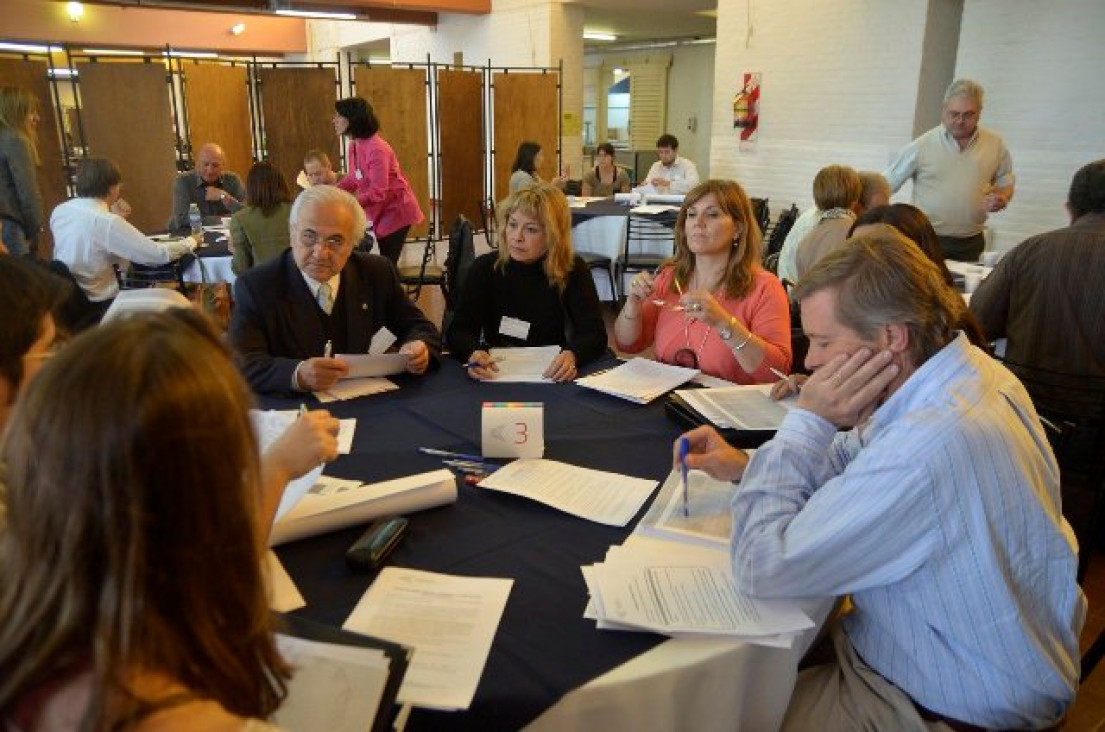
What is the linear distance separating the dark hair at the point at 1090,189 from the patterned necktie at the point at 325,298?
104 inches

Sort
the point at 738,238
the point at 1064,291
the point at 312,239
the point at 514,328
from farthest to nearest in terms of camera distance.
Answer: the point at 514,328 → the point at 1064,291 → the point at 738,238 → the point at 312,239

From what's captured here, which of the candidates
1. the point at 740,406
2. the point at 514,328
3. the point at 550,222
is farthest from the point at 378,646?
the point at 550,222

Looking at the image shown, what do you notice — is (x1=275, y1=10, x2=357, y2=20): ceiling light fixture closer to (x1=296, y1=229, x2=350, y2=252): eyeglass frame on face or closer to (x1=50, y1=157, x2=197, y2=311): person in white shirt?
(x1=50, y1=157, x2=197, y2=311): person in white shirt

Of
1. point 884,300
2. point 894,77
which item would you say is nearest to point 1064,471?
point 884,300

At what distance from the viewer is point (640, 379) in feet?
7.69

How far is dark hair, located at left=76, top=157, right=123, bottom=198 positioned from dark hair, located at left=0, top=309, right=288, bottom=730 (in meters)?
4.31

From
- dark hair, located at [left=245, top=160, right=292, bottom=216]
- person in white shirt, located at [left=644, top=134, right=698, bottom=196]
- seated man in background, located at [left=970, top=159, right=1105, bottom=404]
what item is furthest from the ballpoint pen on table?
person in white shirt, located at [left=644, top=134, right=698, bottom=196]

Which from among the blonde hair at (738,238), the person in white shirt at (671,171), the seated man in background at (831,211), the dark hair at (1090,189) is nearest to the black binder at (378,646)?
the blonde hair at (738,238)

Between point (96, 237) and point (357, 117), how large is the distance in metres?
2.28

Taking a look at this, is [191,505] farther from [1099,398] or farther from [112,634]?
[1099,398]

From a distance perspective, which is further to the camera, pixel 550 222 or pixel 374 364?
pixel 550 222

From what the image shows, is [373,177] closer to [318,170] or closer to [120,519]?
[318,170]

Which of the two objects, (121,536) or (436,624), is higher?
(121,536)

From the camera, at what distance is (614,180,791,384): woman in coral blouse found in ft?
8.31
